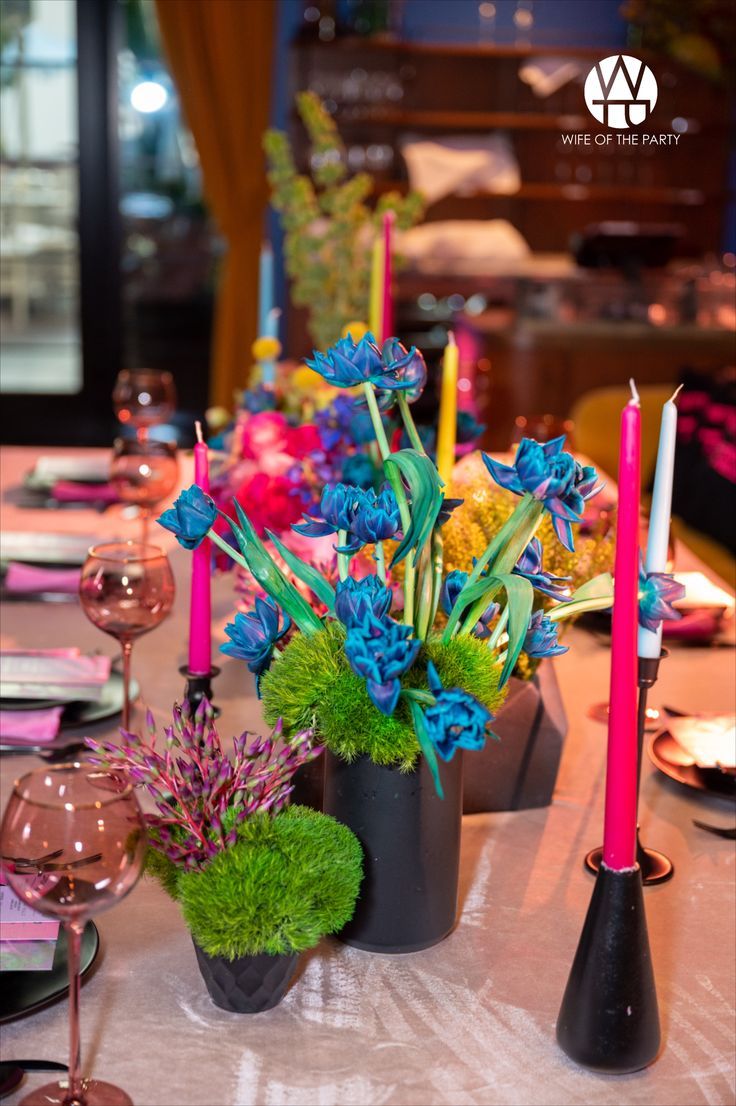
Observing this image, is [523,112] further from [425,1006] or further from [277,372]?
[425,1006]

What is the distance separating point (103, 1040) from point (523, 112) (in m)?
5.28

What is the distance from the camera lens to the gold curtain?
5258 mm

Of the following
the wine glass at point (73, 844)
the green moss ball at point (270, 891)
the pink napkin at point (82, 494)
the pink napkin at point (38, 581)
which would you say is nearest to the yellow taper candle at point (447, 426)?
the green moss ball at point (270, 891)

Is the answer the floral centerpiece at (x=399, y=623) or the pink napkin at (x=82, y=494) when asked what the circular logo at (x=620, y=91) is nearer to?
the floral centerpiece at (x=399, y=623)

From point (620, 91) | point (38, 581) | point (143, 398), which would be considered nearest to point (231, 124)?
point (143, 398)

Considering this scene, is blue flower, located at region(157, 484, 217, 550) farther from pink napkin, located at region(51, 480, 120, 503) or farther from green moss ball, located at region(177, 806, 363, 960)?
pink napkin, located at region(51, 480, 120, 503)

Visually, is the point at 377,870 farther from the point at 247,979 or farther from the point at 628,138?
the point at 628,138

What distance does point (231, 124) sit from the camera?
534 cm

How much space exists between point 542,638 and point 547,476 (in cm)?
13

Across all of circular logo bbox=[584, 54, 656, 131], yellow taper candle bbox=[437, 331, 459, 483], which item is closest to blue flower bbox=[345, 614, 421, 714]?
yellow taper candle bbox=[437, 331, 459, 483]

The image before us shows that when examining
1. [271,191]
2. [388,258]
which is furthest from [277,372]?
[271,191]

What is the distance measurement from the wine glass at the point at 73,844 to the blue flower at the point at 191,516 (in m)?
0.17

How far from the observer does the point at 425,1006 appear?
84 cm

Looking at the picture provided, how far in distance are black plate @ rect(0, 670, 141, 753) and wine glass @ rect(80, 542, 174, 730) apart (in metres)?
0.07
